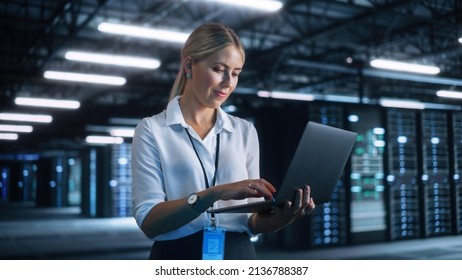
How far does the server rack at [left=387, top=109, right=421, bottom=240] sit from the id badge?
5.78 m

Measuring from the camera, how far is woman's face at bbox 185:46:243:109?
125cm

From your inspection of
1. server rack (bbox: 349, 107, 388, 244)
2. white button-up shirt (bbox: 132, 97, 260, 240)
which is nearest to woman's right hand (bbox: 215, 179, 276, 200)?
white button-up shirt (bbox: 132, 97, 260, 240)

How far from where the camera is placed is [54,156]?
19.9 metres

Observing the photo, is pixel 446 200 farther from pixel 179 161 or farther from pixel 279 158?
pixel 179 161

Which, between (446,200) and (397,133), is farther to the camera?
(397,133)

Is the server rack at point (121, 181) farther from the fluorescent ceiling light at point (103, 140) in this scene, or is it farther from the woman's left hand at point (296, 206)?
the woman's left hand at point (296, 206)

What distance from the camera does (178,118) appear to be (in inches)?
50.7

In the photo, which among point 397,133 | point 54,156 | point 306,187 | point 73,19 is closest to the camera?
point 306,187

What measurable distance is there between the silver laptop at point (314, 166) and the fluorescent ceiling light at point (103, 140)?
12181mm

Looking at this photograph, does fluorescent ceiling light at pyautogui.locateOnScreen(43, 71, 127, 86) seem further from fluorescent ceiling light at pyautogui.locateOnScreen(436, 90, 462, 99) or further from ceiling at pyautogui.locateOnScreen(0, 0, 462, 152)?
fluorescent ceiling light at pyautogui.locateOnScreen(436, 90, 462, 99)

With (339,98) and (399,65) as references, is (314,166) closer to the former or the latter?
(399,65)

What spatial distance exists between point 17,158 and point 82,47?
35.5ft
